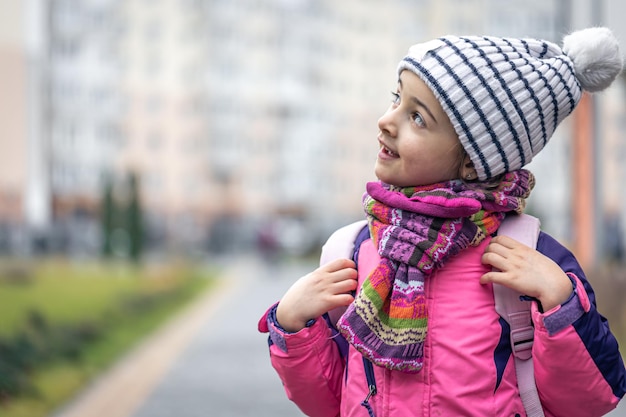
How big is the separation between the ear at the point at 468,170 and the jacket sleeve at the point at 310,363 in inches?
16.5

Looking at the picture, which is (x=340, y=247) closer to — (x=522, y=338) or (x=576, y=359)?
(x=522, y=338)

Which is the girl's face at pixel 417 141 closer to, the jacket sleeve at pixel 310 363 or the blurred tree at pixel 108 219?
the jacket sleeve at pixel 310 363

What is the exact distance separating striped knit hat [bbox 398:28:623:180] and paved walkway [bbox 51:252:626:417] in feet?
13.4

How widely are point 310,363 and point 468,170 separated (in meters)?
0.51

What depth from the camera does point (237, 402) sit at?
20.5 feet

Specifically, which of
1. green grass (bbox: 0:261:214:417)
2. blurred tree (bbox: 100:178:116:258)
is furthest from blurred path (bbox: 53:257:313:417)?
blurred tree (bbox: 100:178:116:258)

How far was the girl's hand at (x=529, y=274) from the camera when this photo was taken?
1.63m

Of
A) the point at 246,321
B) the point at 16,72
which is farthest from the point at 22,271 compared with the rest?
the point at 16,72

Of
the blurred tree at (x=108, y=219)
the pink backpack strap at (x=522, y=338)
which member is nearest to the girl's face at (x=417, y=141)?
the pink backpack strap at (x=522, y=338)

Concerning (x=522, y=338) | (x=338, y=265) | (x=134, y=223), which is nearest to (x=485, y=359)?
(x=522, y=338)

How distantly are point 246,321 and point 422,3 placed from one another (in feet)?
→ 133

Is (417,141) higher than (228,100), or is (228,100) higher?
(417,141)

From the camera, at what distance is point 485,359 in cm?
168

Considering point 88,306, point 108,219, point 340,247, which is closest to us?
point 340,247
